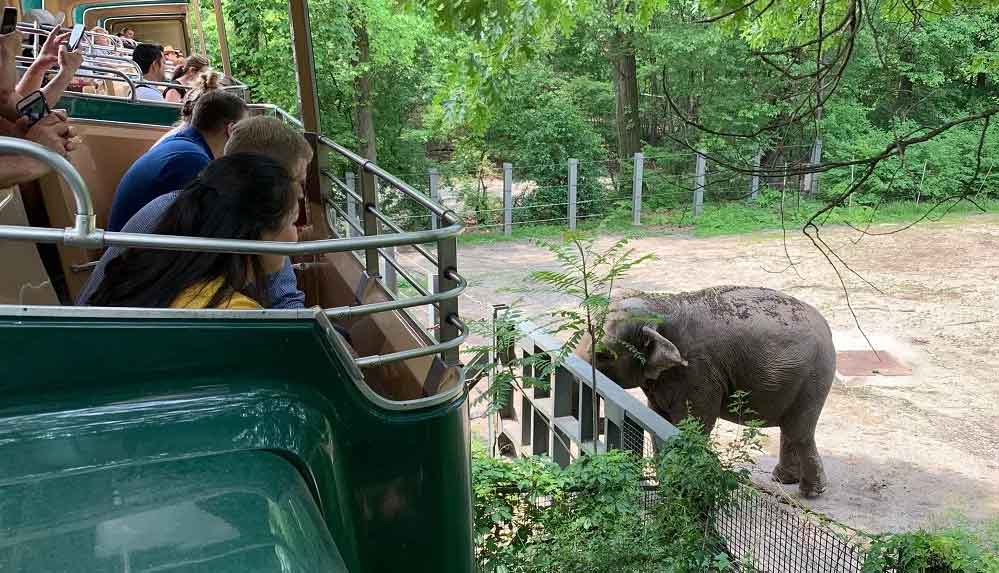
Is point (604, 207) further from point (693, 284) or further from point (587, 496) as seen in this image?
point (587, 496)

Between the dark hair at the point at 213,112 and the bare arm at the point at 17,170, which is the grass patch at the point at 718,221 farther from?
the bare arm at the point at 17,170

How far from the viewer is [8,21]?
3.03 meters

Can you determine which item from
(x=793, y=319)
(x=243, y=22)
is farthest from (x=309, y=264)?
(x=243, y=22)

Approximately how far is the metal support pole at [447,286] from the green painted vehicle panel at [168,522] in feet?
2.82

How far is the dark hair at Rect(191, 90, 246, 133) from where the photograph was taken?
12.8 feet

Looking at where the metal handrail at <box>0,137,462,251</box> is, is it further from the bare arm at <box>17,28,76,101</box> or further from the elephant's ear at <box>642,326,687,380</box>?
the elephant's ear at <box>642,326,687,380</box>

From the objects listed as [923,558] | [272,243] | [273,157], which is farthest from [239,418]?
[923,558]

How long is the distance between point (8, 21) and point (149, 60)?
4452 mm

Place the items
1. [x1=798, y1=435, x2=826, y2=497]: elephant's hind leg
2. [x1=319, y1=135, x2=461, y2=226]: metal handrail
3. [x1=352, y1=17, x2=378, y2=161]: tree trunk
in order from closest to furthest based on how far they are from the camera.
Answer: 1. [x1=319, y1=135, x2=461, y2=226]: metal handrail
2. [x1=798, y1=435, x2=826, y2=497]: elephant's hind leg
3. [x1=352, y1=17, x2=378, y2=161]: tree trunk

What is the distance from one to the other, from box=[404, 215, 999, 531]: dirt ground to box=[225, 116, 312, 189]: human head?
Answer: 4053mm

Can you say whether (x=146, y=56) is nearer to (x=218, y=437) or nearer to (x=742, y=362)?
(x=742, y=362)

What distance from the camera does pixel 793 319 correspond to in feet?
25.5

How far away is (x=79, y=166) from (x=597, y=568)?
3078mm

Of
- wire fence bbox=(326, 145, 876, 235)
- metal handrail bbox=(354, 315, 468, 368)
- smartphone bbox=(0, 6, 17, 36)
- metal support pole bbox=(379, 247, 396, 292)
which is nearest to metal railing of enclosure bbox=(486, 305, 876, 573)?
metal support pole bbox=(379, 247, 396, 292)
